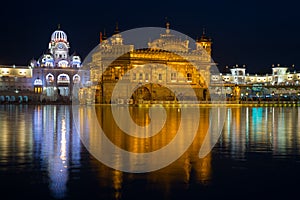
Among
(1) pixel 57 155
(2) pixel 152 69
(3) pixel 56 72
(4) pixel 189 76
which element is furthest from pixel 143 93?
(1) pixel 57 155

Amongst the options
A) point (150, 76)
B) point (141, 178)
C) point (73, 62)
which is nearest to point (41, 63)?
point (73, 62)

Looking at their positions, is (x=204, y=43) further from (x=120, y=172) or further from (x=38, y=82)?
(x=120, y=172)

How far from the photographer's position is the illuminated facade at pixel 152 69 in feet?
241

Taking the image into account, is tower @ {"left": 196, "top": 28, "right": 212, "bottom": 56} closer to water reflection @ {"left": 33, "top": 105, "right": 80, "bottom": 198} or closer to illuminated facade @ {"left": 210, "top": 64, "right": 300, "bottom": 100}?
illuminated facade @ {"left": 210, "top": 64, "right": 300, "bottom": 100}

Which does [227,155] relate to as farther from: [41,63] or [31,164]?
[41,63]

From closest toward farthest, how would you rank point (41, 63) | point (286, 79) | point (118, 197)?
point (118, 197), point (41, 63), point (286, 79)

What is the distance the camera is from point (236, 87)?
3041 inches

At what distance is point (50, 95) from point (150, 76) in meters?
23.1

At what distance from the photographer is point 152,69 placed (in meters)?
77.8

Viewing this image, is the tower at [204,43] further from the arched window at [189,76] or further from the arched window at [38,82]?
the arched window at [38,82]

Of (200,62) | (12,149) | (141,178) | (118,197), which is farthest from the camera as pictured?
(200,62)

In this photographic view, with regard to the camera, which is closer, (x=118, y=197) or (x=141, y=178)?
(x=118, y=197)

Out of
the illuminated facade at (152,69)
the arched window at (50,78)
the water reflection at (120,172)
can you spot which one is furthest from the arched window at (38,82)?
the water reflection at (120,172)

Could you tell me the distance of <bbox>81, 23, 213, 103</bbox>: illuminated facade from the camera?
7350 cm
